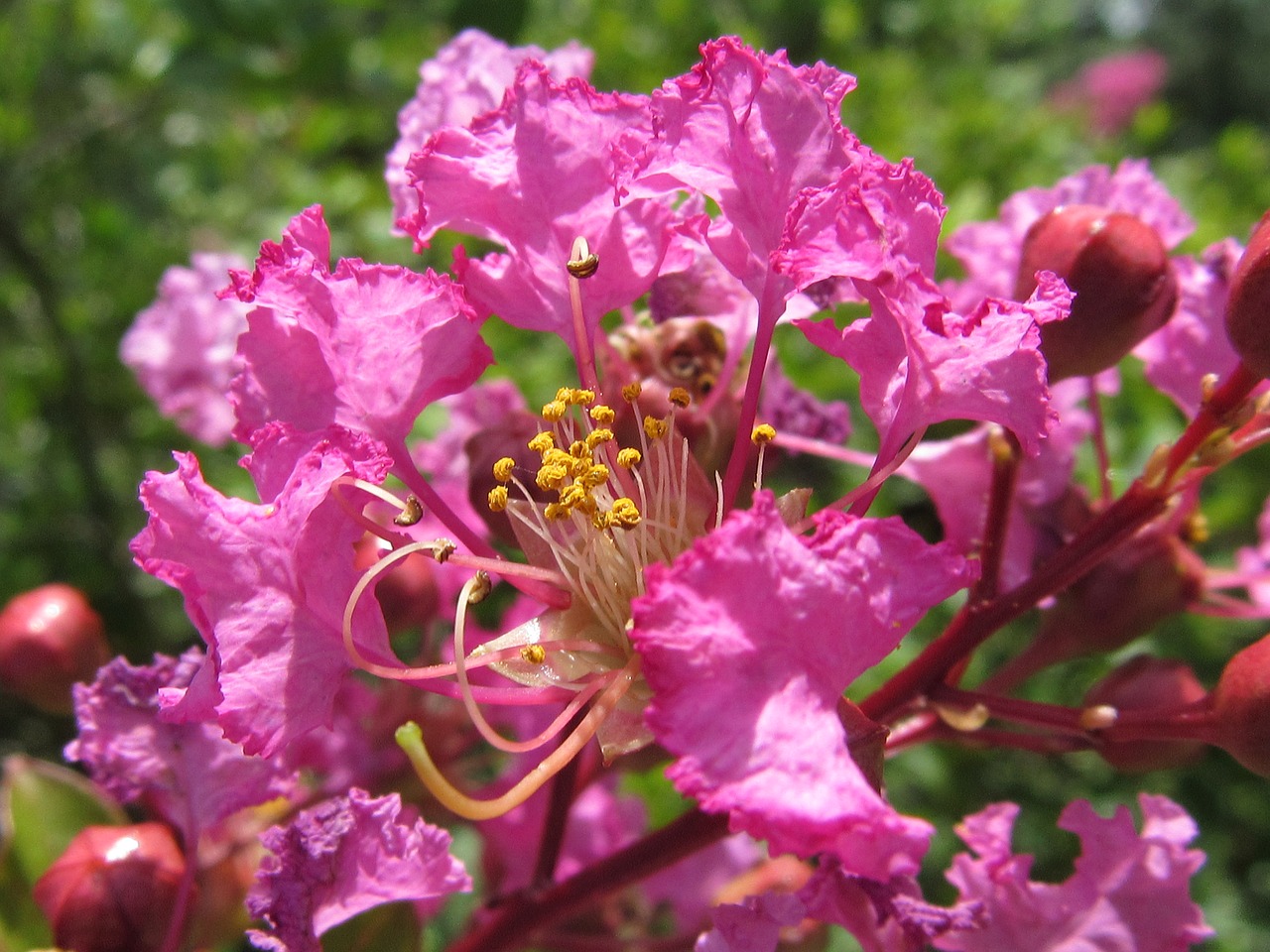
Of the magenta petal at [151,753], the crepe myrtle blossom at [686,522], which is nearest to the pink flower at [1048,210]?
the crepe myrtle blossom at [686,522]

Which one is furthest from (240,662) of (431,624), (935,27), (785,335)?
(935,27)

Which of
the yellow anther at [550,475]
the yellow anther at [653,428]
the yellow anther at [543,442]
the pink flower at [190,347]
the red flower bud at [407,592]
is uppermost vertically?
the pink flower at [190,347]

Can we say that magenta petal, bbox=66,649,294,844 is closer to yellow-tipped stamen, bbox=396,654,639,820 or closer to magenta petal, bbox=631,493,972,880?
yellow-tipped stamen, bbox=396,654,639,820

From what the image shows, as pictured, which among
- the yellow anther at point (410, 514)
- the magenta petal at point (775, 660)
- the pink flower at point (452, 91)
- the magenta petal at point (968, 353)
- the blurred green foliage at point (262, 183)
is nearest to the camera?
the magenta petal at point (775, 660)

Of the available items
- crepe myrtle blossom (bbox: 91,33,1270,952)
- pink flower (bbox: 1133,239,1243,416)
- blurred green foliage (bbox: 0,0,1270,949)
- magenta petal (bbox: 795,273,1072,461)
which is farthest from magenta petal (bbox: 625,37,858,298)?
blurred green foliage (bbox: 0,0,1270,949)

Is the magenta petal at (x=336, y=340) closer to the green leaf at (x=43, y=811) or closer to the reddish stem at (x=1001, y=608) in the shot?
the reddish stem at (x=1001, y=608)

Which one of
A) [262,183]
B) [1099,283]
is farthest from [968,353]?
[262,183]

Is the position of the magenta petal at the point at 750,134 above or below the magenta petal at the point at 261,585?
above

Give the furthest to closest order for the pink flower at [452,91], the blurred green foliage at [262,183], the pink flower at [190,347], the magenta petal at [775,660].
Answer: the blurred green foliage at [262,183]
the pink flower at [190,347]
the pink flower at [452,91]
the magenta petal at [775,660]
